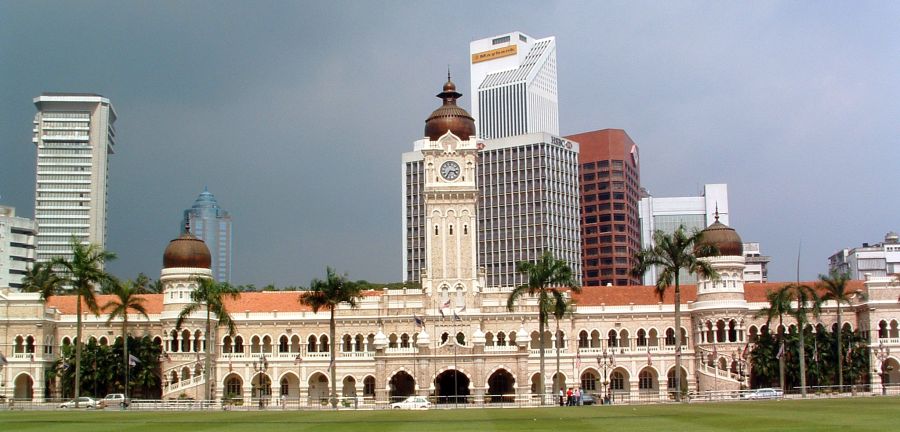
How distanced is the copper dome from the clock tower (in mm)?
21210

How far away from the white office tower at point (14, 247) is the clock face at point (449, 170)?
306 feet

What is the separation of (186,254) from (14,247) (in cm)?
8313

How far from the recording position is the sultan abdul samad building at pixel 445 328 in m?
99.2

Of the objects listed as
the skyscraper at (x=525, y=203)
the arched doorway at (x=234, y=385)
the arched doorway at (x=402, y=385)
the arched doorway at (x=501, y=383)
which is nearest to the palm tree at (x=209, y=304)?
the arched doorway at (x=234, y=385)

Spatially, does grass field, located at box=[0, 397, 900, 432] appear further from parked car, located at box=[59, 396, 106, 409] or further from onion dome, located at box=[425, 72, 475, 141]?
onion dome, located at box=[425, 72, 475, 141]

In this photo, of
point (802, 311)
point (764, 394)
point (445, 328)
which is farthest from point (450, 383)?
point (802, 311)

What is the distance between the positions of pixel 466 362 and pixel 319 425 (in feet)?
151

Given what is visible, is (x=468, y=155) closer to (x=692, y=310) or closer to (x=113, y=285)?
(x=692, y=310)

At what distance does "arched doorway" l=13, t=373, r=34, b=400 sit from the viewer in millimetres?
101500

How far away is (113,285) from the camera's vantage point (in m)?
91.8

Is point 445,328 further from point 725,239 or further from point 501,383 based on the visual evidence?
point 725,239

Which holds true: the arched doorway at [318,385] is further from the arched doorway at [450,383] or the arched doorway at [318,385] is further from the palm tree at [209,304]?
the arched doorway at [450,383]

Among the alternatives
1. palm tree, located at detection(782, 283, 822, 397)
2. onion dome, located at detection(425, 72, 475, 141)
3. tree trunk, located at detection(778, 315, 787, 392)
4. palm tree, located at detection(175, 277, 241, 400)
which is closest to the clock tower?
onion dome, located at detection(425, 72, 475, 141)

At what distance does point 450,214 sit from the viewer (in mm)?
106188
